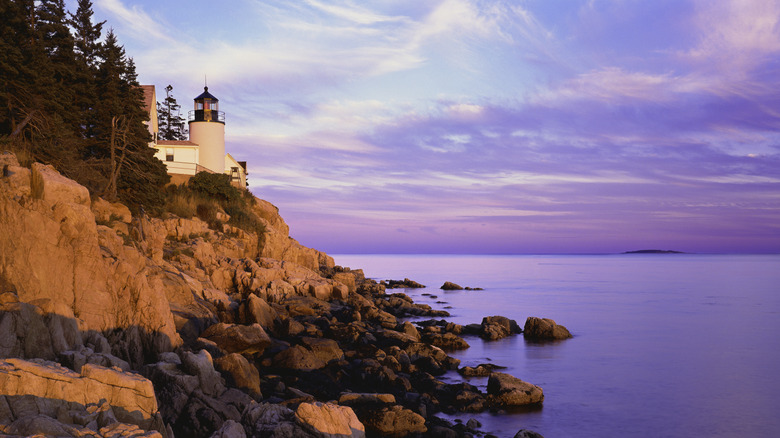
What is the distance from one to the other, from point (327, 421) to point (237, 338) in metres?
6.78

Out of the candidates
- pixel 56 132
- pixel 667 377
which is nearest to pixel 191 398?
pixel 56 132

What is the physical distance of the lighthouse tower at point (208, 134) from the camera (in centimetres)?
4528

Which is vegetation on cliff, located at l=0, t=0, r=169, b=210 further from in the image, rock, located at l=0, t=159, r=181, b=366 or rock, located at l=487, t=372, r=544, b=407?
rock, located at l=487, t=372, r=544, b=407

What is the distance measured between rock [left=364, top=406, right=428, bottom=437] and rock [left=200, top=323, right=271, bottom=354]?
5.33 metres

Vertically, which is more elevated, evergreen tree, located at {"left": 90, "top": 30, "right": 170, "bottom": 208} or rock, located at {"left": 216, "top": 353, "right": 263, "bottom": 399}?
evergreen tree, located at {"left": 90, "top": 30, "right": 170, "bottom": 208}

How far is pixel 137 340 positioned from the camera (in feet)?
41.6

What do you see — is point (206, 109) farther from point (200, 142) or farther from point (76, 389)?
point (76, 389)

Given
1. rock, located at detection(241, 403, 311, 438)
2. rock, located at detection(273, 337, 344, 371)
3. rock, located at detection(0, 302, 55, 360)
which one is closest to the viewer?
rock, located at detection(241, 403, 311, 438)

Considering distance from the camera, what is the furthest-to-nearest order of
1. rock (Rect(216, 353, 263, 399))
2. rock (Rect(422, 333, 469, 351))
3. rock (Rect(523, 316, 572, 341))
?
rock (Rect(523, 316, 572, 341))
rock (Rect(422, 333, 469, 351))
rock (Rect(216, 353, 263, 399))

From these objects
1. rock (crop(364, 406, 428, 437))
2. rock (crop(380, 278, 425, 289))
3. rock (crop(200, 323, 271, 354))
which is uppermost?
rock (crop(200, 323, 271, 354))

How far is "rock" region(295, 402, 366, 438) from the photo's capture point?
939 centimetres

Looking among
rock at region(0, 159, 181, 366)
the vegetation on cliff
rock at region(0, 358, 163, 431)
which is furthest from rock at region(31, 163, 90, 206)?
rock at region(0, 358, 163, 431)

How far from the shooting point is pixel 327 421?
9.60 m

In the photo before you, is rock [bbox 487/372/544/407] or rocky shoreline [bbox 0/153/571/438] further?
rock [bbox 487/372/544/407]
